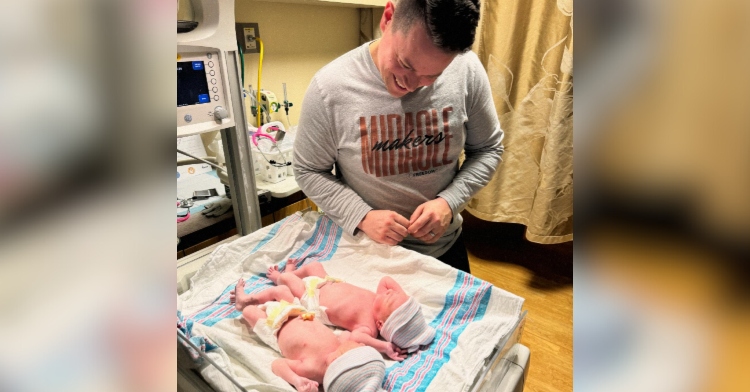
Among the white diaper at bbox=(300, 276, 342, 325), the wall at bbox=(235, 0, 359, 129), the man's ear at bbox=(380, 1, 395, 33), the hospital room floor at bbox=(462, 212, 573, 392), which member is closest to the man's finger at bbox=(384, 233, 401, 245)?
the white diaper at bbox=(300, 276, 342, 325)

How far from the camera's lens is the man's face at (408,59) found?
2.99 ft

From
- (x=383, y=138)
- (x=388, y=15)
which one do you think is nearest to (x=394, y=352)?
(x=383, y=138)

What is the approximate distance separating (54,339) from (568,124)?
2.07 m

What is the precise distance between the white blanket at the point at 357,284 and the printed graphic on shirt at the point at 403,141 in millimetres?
199

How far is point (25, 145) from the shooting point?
0.16 metres

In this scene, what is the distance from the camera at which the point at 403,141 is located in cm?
108

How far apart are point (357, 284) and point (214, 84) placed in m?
0.69

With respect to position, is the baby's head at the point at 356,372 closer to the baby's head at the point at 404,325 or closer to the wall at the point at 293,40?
the baby's head at the point at 404,325

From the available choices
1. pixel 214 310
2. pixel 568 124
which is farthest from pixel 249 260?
pixel 568 124

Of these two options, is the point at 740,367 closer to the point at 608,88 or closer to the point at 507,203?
the point at 608,88

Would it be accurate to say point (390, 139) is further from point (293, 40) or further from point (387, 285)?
point (293, 40)

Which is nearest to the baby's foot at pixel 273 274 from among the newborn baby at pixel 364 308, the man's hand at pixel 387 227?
the newborn baby at pixel 364 308

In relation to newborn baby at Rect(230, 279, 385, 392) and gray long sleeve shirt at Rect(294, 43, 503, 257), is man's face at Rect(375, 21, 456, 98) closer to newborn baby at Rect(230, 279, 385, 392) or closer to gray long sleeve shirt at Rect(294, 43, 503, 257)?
gray long sleeve shirt at Rect(294, 43, 503, 257)

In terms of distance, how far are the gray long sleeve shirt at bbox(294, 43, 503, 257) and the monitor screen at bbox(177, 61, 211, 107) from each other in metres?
0.30
